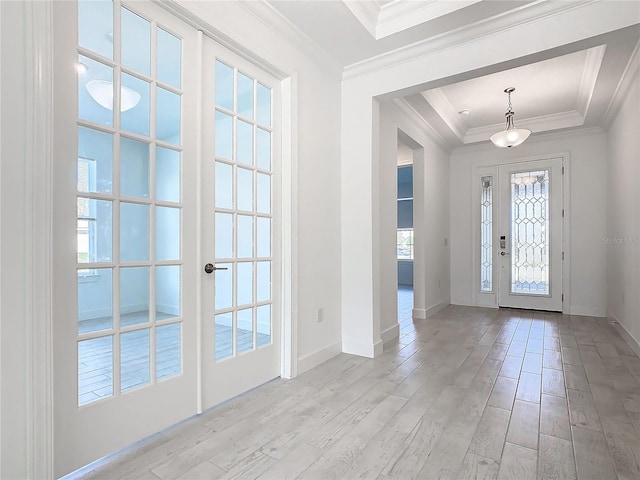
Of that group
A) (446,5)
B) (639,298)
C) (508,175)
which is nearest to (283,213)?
(446,5)

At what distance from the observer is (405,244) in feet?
31.0

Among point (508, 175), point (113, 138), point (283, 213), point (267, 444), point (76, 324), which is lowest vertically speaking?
point (267, 444)

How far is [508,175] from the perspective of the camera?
18.2 ft

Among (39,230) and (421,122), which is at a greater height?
(421,122)

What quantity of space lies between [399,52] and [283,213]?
1.71 m

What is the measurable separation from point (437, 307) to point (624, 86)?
3.43 meters

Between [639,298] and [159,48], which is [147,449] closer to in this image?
[159,48]

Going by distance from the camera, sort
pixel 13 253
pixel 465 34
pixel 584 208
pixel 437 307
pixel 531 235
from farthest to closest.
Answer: pixel 531 235 → pixel 437 307 → pixel 584 208 → pixel 465 34 → pixel 13 253

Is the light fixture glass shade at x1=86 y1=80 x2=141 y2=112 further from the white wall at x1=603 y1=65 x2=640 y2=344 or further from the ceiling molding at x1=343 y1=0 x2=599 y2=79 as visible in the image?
the white wall at x1=603 y1=65 x2=640 y2=344

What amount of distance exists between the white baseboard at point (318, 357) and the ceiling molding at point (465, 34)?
2557mm

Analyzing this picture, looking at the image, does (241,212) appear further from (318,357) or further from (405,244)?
(405,244)

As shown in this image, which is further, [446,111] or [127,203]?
[446,111]

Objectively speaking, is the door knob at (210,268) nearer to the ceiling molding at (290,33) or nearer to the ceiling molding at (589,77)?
the ceiling molding at (290,33)

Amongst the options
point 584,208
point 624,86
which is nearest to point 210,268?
point 624,86
